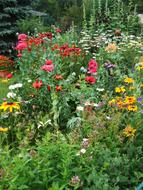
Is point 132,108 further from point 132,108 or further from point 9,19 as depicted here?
point 9,19

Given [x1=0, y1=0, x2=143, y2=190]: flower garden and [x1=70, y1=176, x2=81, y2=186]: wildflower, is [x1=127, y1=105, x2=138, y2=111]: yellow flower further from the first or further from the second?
[x1=70, y1=176, x2=81, y2=186]: wildflower

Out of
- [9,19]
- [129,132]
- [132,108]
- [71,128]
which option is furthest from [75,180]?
[9,19]

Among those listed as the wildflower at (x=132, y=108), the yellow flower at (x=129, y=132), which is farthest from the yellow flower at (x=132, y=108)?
the yellow flower at (x=129, y=132)

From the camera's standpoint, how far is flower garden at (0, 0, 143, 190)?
3.48 m

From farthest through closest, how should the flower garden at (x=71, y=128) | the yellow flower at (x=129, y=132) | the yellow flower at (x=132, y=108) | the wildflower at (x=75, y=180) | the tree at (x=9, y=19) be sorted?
the tree at (x=9, y=19), the yellow flower at (x=132, y=108), the yellow flower at (x=129, y=132), the flower garden at (x=71, y=128), the wildflower at (x=75, y=180)

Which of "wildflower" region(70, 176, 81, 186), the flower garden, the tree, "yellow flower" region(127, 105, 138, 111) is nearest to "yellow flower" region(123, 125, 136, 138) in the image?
the flower garden

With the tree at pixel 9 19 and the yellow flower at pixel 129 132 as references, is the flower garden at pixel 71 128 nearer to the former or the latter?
the yellow flower at pixel 129 132

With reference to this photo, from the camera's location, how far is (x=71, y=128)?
196 inches

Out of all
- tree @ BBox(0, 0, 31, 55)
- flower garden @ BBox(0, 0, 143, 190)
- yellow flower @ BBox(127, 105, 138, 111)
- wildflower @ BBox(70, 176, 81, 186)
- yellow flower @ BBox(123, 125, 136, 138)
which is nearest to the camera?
wildflower @ BBox(70, 176, 81, 186)

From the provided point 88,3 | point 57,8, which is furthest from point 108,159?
point 57,8

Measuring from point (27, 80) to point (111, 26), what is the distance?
4226mm

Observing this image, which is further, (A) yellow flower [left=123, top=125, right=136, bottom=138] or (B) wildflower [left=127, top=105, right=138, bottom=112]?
(B) wildflower [left=127, top=105, right=138, bottom=112]

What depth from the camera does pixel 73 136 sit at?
3.86 m

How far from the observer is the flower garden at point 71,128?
3.48 meters
